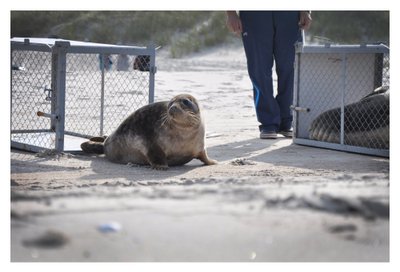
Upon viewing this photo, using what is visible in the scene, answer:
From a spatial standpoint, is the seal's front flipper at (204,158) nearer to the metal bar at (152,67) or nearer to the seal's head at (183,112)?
the seal's head at (183,112)

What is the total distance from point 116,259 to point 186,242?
0.29 m

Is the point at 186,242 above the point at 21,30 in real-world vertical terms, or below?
below

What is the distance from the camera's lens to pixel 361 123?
7.22 metres

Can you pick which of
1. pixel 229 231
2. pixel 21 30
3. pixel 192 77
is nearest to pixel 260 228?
pixel 229 231

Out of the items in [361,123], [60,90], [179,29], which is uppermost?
[179,29]

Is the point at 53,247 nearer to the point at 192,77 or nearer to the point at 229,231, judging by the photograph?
the point at 229,231

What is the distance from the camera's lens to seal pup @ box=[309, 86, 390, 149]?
23.0ft

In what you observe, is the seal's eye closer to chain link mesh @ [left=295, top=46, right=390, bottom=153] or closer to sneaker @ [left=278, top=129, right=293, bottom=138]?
chain link mesh @ [left=295, top=46, right=390, bottom=153]

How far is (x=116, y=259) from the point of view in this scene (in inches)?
131

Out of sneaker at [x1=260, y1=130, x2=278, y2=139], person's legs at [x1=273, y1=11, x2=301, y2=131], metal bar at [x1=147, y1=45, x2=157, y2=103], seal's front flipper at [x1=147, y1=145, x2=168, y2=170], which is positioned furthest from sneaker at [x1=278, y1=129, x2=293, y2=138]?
seal's front flipper at [x1=147, y1=145, x2=168, y2=170]

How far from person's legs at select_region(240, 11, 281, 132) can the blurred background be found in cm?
199

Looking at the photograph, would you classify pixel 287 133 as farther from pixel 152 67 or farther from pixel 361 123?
pixel 152 67

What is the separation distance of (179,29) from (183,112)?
11.5 metres

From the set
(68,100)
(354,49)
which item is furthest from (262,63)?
(68,100)
